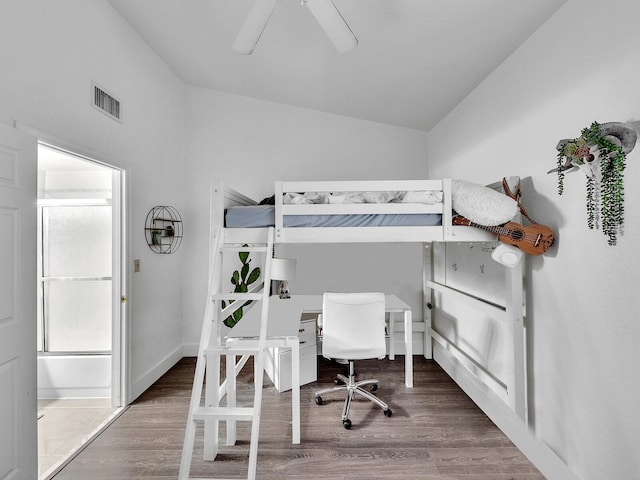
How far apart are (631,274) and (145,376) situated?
348 cm

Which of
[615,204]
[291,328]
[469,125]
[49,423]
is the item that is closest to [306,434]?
[291,328]

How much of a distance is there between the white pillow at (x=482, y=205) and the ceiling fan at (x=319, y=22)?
3.47ft

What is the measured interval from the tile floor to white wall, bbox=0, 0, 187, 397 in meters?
0.35

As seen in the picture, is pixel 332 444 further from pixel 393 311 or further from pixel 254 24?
pixel 254 24

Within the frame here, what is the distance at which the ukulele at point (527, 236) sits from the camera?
1918 mm

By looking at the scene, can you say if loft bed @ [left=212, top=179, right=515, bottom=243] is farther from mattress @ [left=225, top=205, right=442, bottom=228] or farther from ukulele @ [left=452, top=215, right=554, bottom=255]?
ukulele @ [left=452, top=215, right=554, bottom=255]

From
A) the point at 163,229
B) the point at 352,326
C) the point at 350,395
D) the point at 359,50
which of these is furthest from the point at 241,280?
the point at 359,50

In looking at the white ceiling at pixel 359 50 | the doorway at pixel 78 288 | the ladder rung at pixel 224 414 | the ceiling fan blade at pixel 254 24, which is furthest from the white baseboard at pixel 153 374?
the white ceiling at pixel 359 50

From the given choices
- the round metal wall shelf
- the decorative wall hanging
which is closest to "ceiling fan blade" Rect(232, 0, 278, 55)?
the decorative wall hanging

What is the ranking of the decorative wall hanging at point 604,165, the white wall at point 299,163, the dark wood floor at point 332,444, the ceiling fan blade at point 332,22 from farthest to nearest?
the white wall at point 299,163 → the dark wood floor at point 332,444 → the ceiling fan blade at point 332,22 → the decorative wall hanging at point 604,165

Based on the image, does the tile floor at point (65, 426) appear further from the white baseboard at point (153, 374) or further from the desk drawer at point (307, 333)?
the desk drawer at point (307, 333)

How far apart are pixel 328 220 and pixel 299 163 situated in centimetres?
208

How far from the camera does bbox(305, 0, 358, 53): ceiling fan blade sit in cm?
160

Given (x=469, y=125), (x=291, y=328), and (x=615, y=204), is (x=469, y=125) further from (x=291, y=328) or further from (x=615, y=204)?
(x=291, y=328)
